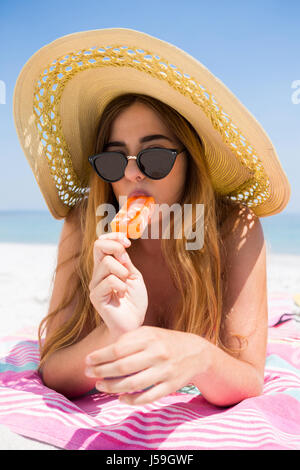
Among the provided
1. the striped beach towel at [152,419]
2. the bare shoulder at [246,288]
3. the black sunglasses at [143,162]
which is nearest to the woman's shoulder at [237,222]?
the bare shoulder at [246,288]

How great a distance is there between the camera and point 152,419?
1.79 meters

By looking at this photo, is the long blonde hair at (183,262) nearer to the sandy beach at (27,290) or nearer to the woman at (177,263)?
the woman at (177,263)

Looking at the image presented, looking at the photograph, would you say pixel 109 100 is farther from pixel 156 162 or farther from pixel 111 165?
pixel 156 162

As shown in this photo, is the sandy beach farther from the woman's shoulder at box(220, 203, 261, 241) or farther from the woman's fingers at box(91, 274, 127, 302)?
the woman's fingers at box(91, 274, 127, 302)

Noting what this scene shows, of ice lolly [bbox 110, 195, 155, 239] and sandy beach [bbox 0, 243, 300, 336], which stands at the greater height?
ice lolly [bbox 110, 195, 155, 239]

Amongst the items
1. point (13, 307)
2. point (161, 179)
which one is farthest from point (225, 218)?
point (13, 307)

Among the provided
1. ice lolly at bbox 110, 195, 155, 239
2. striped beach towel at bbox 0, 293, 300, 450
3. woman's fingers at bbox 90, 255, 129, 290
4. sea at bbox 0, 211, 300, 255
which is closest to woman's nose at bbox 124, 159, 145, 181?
ice lolly at bbox 110, 195, 155, 239

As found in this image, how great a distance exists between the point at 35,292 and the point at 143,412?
3.86m

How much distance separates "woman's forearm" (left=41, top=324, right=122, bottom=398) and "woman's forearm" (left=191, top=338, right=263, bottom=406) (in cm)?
49

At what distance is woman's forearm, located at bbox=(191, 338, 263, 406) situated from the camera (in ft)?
5.47

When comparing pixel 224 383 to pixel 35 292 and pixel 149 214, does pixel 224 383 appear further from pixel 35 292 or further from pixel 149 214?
pixel 35 292

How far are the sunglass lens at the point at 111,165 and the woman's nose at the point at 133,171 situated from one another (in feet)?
0.08

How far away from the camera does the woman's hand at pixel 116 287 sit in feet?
4.83

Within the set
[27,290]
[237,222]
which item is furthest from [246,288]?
[27,290]
